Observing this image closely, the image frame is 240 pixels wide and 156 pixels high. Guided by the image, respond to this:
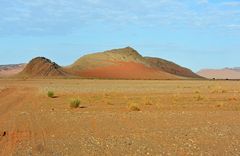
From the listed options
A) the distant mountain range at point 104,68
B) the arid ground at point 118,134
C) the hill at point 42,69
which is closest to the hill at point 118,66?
the distant mountain range at point 104,68

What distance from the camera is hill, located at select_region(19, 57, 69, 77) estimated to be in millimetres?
151000

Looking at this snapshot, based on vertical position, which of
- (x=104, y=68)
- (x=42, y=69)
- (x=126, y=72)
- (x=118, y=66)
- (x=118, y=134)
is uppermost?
(x=118, y=66)

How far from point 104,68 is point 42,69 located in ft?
92.4

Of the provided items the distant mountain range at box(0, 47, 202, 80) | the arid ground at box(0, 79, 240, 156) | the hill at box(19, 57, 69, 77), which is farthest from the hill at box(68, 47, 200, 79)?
the arid ground at box(0, 79, 240, 156)

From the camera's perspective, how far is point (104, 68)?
578 ft

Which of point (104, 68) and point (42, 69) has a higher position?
point (104, 68)

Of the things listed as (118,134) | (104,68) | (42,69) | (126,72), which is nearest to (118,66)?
(104,68)

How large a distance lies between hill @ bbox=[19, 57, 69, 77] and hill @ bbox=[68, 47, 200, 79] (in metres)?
9.90

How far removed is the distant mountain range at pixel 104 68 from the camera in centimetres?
15534

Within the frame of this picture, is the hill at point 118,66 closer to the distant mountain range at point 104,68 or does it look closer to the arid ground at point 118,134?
the distant mountain range at point 104,68

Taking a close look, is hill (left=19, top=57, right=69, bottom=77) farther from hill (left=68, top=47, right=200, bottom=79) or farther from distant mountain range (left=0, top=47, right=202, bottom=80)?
hill (left=68, top=47, right=200, bottom=79)

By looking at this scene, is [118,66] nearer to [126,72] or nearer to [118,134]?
[126,72]

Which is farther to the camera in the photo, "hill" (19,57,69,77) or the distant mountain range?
the distant mountain range

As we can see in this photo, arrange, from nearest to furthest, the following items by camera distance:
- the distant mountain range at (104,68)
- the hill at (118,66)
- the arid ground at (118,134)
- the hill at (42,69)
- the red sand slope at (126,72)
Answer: the arid ground at (118,134) → the hill at (42,69) → the distant mountain range at (104,68) → the red sand slope at (126,72) → the hill at (118,66)
